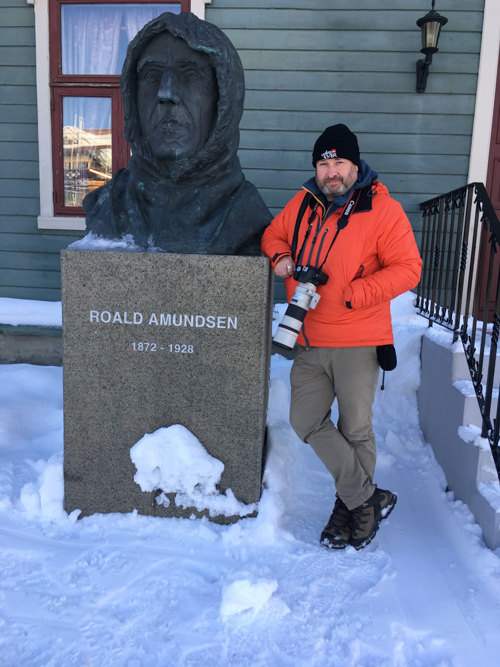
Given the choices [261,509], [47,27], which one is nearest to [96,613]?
[261,509]

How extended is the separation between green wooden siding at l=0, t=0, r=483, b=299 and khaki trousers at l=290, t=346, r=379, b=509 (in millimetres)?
3143

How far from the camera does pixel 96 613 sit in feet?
6.17

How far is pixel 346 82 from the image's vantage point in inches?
193

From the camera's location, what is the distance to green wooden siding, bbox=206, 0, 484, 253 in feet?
15.7

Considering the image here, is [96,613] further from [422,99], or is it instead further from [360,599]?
[422,99]

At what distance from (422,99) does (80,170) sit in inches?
136

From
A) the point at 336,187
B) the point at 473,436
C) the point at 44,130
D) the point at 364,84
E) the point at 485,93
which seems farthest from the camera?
the point at 44,130

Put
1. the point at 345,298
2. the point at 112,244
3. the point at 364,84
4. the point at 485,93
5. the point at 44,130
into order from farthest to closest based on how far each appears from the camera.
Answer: the point at 44,130 → the point at 364,84 → the point at 485,93 → the point at 112,244 → the point at 345,298

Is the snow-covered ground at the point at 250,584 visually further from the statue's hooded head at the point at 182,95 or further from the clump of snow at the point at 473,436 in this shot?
the statue's hooded head at the point at 182,95

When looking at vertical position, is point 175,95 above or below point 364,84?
below

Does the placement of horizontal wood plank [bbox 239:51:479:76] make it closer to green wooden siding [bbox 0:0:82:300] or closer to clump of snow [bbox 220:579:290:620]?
green wooden siding [bbox 0:0:82:300]

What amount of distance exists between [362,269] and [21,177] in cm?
444

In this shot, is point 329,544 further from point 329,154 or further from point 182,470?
point 329,154

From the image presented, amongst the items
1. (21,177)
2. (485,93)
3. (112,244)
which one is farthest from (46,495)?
(485,93)
